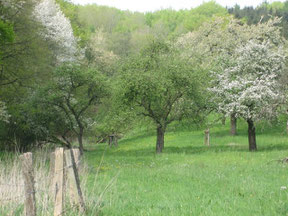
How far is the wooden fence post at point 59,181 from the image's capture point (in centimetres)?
712

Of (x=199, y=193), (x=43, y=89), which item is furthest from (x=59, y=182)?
(x=43, y=89)

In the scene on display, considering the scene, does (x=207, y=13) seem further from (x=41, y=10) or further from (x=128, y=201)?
(x=128, y=201)

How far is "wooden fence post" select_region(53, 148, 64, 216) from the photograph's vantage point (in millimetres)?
7121

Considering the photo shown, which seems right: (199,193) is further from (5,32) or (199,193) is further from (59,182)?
(5,32)

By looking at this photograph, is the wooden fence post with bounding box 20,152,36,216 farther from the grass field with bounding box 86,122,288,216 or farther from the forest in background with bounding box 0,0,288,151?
the forest in background with bounding box 0,0,288,151

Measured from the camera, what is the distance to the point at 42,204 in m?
8.20

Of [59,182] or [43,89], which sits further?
[43,89]

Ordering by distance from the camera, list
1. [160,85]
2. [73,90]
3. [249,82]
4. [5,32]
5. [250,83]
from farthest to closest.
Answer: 1. [250,83]
2. [249,82]
3. [73,90]
4. [160,85]
5. [5,32]

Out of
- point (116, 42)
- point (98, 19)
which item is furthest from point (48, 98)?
point (98, 19)

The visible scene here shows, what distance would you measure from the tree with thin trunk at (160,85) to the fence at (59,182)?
1879cm

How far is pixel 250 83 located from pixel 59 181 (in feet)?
79.9

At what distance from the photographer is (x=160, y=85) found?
26.5 m

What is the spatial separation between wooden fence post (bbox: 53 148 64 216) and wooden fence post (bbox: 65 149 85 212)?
23 cm

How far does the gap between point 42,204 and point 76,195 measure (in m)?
0.97
